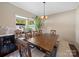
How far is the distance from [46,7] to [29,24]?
46cm

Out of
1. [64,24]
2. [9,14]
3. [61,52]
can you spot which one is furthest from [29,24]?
[61,52]

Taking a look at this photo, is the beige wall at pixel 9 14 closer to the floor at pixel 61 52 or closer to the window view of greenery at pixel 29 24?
the window view of greenery at pixel 29 24

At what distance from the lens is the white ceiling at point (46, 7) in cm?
168

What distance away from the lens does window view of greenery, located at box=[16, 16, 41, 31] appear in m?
1.81

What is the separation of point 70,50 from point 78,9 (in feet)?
2.64

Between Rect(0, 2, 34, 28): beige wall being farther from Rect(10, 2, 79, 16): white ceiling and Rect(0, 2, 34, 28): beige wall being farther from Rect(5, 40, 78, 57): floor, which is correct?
Rect(5, 40, 78, 57): floor

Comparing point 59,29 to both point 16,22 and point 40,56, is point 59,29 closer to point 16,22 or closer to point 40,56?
point 40,56

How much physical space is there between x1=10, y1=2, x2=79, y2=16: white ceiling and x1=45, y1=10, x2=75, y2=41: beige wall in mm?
95

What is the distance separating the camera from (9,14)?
5.90 ft

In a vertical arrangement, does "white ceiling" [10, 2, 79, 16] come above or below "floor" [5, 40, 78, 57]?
above

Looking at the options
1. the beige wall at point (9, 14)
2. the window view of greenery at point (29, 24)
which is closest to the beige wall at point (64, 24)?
the window view of greenery at point (29, 24)

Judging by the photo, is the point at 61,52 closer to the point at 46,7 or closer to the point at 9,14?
the point at 46,7

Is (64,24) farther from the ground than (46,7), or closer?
closer

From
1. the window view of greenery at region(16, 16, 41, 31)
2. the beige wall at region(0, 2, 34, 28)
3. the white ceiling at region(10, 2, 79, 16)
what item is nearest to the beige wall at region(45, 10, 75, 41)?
the white ceiling at region(10, 2, 79, 16)
